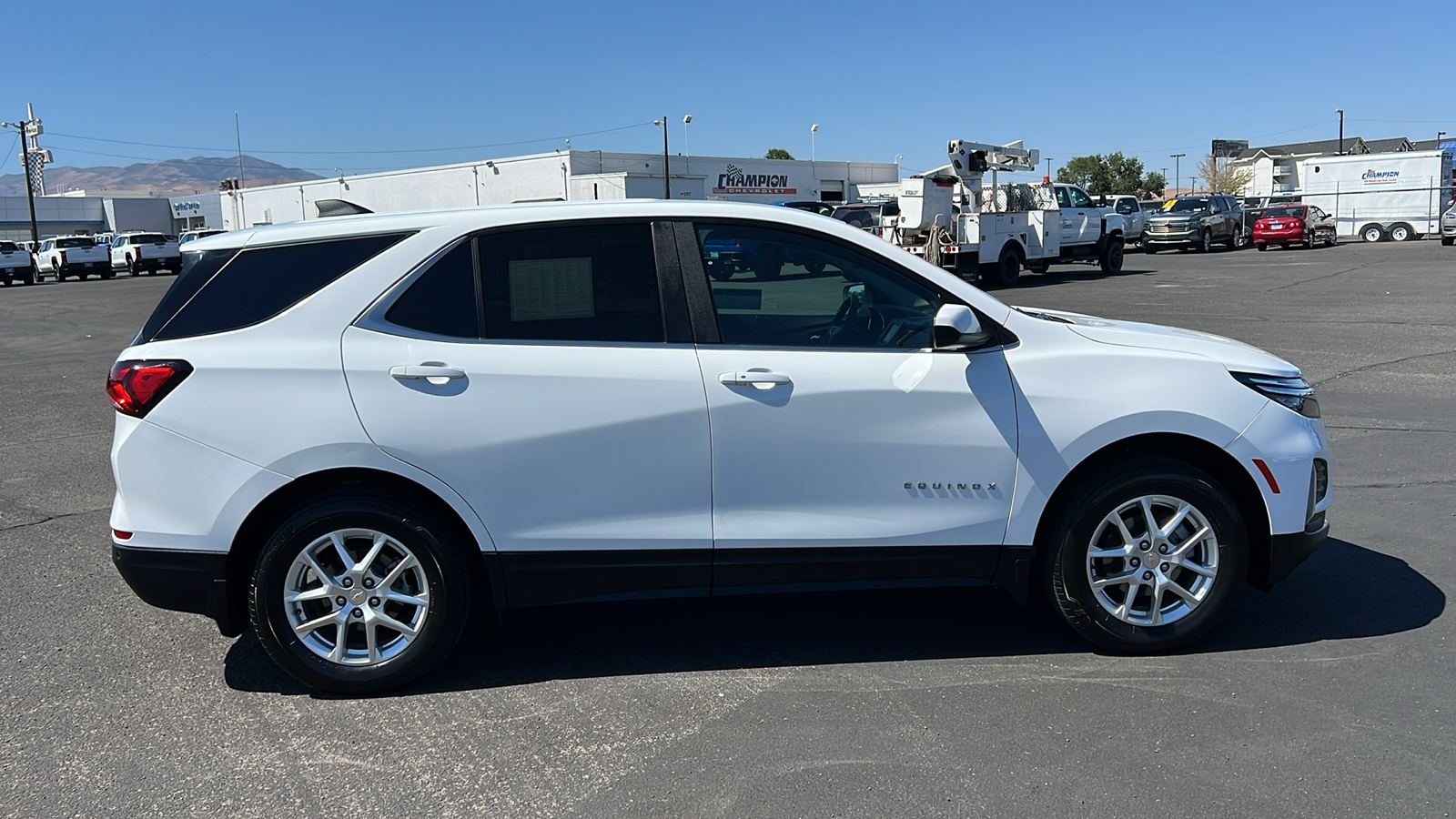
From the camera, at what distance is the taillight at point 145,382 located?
3.89m

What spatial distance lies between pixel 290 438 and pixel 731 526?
1580 millimetres

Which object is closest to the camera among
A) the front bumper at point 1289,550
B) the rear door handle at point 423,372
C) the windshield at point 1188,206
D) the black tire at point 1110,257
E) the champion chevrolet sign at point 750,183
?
the rear door handle at point 423,372

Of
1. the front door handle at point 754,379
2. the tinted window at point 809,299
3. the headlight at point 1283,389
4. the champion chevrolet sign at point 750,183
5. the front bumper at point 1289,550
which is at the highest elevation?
the champion chevrolet sign at point 750,183

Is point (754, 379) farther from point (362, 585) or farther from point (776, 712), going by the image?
point (362, 585)

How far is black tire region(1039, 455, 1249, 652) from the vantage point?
13.5 ft

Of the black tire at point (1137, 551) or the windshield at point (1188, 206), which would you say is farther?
the windshield at point (1188, 206)

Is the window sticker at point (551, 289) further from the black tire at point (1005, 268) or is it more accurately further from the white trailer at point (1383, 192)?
the white trailer at point (1383, 192)

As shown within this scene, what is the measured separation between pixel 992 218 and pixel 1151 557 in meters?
21.1

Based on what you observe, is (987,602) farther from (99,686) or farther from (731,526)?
(99,686)

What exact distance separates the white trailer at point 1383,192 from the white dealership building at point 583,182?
24.9 m

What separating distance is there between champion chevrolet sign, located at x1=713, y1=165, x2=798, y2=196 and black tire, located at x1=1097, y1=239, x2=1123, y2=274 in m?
31.3

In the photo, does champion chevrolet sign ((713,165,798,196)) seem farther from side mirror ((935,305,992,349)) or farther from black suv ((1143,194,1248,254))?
side mirror ((935,305,992,349))

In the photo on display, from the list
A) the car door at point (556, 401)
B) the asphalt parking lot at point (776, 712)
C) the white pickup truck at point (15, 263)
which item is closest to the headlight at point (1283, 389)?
the asphalt parking lot at point (776, 712)

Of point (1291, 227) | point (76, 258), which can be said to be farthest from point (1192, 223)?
point (76, 258)
